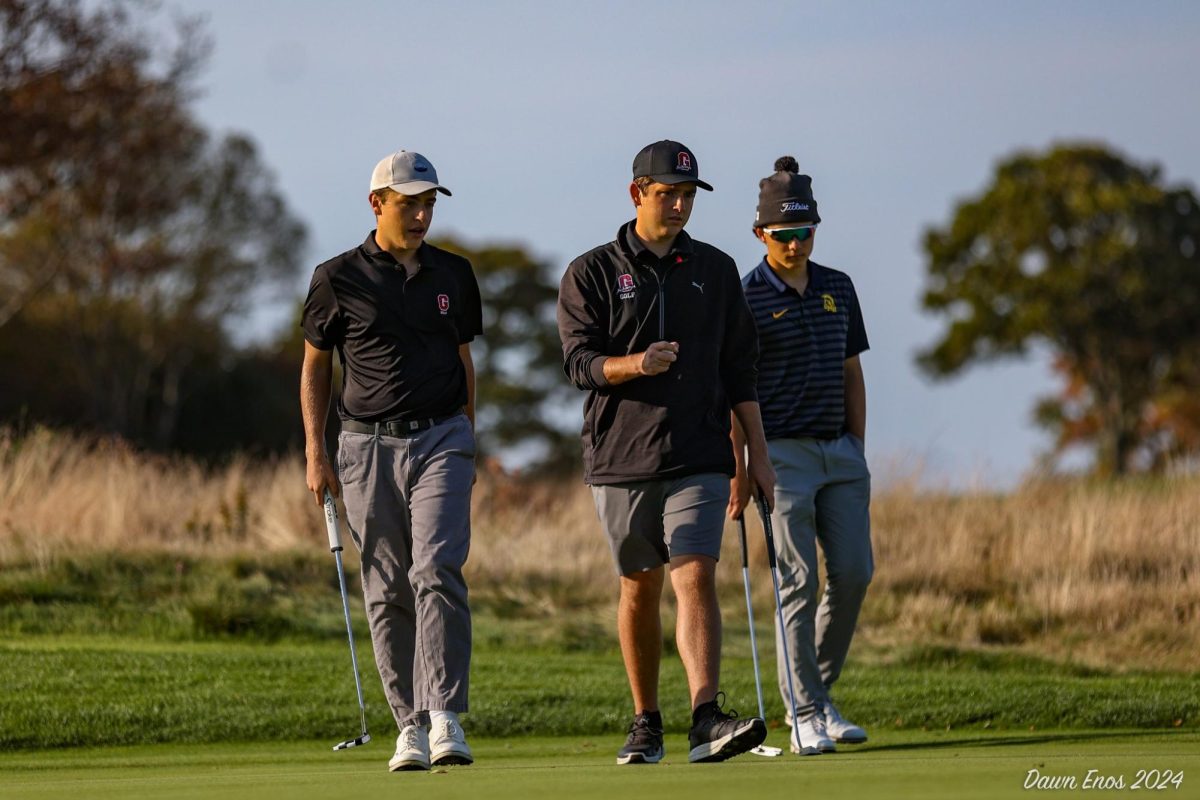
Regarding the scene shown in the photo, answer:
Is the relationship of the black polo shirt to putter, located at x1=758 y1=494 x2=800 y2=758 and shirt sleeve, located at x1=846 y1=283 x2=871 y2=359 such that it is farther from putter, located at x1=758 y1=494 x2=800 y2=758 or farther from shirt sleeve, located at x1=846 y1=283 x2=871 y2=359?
shirt sleeve, located at x1=846 y1=283 x2=871 y2=359

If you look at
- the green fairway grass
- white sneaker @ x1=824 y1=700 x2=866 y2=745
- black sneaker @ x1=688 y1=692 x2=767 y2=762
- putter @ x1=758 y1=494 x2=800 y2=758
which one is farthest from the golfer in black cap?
the green fairway grass

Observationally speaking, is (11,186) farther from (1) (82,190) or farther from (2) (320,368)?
(2) (320,368)

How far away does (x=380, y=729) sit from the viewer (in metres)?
9.43

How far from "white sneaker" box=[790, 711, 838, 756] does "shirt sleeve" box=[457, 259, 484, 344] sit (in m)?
1.89

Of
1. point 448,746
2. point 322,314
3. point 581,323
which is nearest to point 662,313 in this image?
point 581,323

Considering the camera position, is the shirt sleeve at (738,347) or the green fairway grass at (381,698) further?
the green fairway grass at (381,698)

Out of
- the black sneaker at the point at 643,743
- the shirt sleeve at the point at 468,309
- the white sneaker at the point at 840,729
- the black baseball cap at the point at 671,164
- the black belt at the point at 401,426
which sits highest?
the black baseball cap at the point at 671,164

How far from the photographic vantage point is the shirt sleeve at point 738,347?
7.09 metres

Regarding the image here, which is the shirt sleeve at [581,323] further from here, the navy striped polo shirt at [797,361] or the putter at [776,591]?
the navy striped polo shirt at [797,361]

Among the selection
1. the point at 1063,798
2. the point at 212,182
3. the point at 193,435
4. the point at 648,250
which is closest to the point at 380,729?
the point at 648,250

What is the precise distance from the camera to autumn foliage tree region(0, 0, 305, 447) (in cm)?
3234

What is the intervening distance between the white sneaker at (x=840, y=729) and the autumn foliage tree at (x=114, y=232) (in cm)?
2463

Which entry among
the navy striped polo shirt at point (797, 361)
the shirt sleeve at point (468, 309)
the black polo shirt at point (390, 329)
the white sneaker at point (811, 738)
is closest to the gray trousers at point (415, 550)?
the black polo shirt at point (390, 329)

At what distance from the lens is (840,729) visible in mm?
7844
